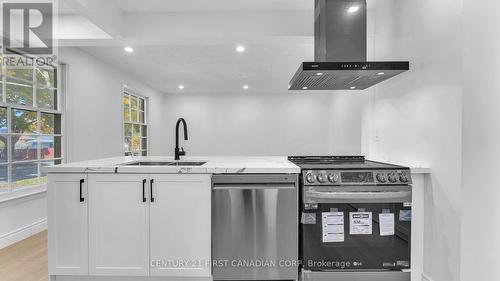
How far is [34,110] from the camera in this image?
346 cm

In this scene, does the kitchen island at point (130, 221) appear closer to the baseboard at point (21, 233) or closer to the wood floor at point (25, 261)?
the wood floor at point (25, 261)

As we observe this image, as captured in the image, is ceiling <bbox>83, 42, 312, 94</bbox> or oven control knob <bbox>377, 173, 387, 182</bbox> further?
ceiling <bbox>83, 42, 312, 94</bbox>

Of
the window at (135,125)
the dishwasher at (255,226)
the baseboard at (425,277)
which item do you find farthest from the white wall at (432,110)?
the window at (135,125)

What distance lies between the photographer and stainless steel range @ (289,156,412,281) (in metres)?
1.93

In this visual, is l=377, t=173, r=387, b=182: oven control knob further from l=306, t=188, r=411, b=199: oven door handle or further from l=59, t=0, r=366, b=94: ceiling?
l=59, t=0, r=366, b=94: ceiling

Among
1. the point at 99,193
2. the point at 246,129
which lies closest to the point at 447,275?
the point at 99,193

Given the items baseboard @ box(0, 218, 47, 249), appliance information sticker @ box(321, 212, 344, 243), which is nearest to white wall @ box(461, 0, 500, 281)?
appliance information sticker @ box(321, 212, 344, 243)

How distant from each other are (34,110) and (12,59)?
2.13 feet

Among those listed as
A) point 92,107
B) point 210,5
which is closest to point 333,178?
point 210,5

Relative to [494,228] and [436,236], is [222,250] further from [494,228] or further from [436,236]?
[494,228]

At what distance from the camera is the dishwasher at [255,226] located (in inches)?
78.1

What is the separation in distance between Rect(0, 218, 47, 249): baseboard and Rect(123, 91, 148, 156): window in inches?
91.2

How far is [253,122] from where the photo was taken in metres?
8.39

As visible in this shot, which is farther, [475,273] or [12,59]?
[12,59]
